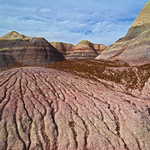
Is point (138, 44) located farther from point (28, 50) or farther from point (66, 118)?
point (28, 50)

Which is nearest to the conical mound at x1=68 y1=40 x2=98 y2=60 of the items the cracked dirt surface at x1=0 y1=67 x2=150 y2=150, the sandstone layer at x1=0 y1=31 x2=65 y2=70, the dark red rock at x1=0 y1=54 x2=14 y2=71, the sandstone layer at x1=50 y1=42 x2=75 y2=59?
the sandstone layer at x1=50 y1=42 x2=75 y2=59

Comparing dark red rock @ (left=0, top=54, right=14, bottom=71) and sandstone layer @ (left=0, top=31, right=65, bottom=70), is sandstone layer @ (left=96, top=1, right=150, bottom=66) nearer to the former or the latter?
sandstone layer @ (left=0, top=31, right=65, bottom=70)

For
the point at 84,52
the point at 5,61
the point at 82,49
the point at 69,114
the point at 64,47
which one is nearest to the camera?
the point at 69,114

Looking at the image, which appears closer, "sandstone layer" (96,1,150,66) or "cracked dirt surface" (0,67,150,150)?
"cracked dirt surface" (0,67,150,150)

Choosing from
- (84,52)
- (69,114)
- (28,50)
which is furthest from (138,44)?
(84,52)

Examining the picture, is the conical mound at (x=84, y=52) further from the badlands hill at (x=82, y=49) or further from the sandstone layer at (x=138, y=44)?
the sandstone layer at (x=138, y=44)

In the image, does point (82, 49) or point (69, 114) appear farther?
point (82, 49)

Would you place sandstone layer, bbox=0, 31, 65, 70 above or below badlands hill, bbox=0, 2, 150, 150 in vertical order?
above

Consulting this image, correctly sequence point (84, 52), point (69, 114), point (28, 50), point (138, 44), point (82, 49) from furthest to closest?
1. point (82, 49)
2. point (84, 52)
3. point (28, 50)
4. point (138, 44)
5. point (69, 114)
